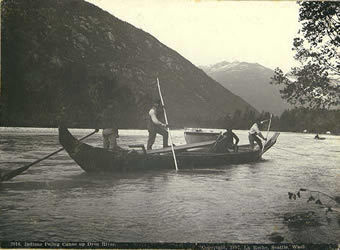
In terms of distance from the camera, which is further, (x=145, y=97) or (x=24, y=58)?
(x=145, y=97)

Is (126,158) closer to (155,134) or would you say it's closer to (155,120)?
(155,134)

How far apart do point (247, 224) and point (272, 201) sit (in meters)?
0.68

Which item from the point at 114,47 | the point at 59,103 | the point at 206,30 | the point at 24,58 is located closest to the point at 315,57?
the point at 206,30

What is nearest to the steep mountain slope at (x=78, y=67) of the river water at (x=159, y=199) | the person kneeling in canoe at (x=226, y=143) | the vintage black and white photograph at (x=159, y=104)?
the vintage black and white photograph at (x=159, y=104)

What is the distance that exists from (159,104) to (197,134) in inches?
42.3

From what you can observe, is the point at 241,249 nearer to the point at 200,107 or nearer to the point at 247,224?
the point at 247,224

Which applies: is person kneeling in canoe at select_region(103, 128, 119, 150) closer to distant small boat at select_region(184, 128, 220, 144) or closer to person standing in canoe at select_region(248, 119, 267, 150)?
distant small boat at select_region(184, 128, 220, 144)

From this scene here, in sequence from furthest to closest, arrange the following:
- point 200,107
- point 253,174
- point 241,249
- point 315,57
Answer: point 253,174
point 200,107
point 315,57
point 241,249

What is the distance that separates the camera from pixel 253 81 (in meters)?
4.50

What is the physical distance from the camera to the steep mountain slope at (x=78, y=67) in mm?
4027

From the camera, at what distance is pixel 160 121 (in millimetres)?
4500

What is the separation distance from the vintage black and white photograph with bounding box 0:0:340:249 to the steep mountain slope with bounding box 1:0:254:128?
0.01m

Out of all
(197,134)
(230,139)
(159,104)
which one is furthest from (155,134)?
(230,139)

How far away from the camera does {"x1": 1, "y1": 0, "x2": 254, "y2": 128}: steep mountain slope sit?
13.2ft
